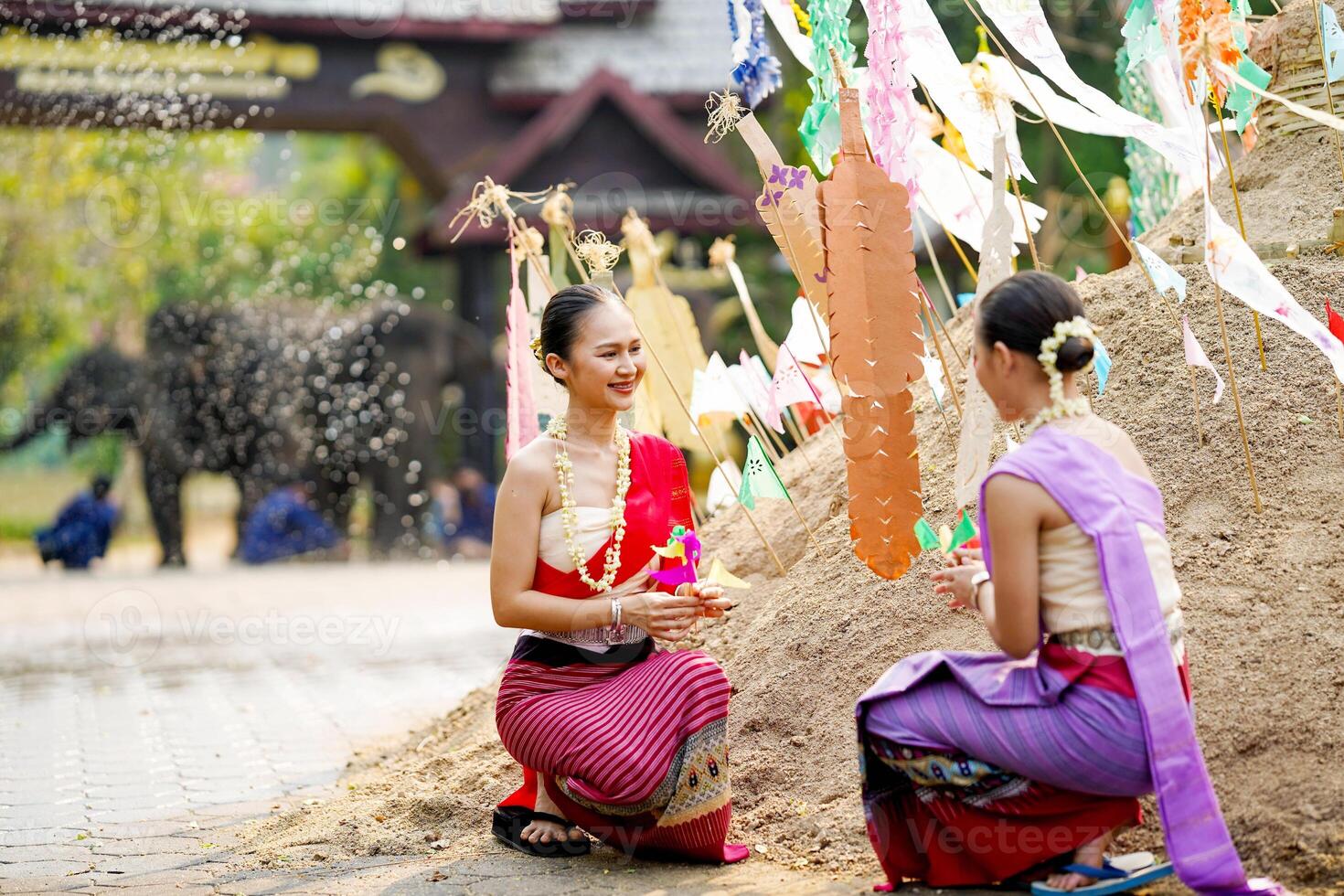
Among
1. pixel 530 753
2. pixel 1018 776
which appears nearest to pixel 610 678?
pixel 530 753

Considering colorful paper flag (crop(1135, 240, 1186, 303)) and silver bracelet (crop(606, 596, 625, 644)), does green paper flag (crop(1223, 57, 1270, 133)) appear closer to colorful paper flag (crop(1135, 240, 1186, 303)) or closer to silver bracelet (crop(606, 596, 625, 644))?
colorful paper flag (crop(1135, 240, 1186, 303))

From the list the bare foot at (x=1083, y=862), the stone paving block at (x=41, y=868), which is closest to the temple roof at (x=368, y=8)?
the stone paving block at (x=41, y=868)

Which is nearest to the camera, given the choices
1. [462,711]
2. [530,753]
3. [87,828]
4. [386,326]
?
[530,753]

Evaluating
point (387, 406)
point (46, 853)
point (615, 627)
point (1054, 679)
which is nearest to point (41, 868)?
point (46, 853)

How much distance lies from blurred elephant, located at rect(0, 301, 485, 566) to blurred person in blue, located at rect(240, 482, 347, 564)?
1.09 feet

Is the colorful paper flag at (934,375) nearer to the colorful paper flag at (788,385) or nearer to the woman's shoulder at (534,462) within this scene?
the colorful paper flag at (788,385)

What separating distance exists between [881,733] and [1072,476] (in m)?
0.52

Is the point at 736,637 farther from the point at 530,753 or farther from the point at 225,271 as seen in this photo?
the point at 225,271

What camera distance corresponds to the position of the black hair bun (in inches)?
82.5

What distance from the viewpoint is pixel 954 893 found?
225cm

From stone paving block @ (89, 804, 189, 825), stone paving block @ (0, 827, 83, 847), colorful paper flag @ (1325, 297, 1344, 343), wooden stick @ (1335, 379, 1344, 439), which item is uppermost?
colorful paper flag @ (1325, 297, 1344, 343)

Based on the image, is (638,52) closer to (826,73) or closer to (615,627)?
(826,73)

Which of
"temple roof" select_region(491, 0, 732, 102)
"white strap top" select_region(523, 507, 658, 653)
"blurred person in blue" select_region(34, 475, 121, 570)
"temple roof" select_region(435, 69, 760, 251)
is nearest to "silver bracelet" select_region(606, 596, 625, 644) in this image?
"white strap top" select_region(523, 507, 658, 653)

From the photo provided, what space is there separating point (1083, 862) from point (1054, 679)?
305 millimetres
